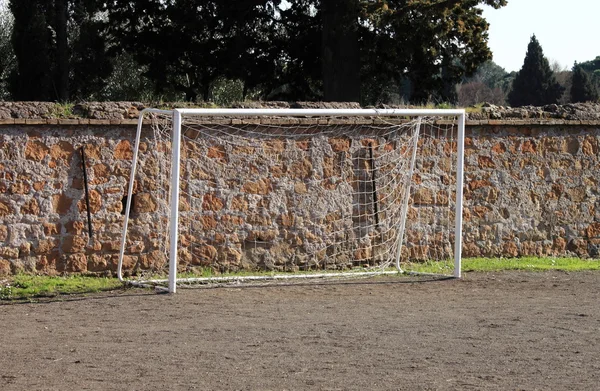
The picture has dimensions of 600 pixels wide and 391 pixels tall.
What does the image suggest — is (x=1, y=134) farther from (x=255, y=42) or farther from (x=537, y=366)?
(x=255, y=42)

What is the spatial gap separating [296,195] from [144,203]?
1844 millimetres

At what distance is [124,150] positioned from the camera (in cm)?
1107

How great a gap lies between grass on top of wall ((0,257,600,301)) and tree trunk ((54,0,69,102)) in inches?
590

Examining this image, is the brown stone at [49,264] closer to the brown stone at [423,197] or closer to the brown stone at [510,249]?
the brown stone at [423,197]

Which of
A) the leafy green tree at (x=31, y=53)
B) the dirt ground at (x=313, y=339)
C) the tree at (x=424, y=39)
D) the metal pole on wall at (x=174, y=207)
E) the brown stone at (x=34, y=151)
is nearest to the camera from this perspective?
the dirt ground at (x=313, y=339)

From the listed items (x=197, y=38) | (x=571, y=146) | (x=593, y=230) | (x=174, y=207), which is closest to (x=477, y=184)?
(x=571, y=146)

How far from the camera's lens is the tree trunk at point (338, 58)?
22.2 meters

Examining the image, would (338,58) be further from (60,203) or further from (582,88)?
(582,88)

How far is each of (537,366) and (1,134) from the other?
6712 mm

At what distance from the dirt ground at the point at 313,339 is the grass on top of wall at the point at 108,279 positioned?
481 mm

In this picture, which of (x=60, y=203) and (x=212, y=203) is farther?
(x=212, y=203)

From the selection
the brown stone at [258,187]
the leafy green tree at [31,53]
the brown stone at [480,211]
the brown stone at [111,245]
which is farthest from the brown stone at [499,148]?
the leafy green tree at [31,53]

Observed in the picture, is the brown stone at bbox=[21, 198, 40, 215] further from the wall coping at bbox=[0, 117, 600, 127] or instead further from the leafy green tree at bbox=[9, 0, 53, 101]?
the leafy green tree at bbox=[9, 0, 53, 101]

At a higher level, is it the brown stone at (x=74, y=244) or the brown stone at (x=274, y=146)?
the brown stone at (x=274, y=146)
